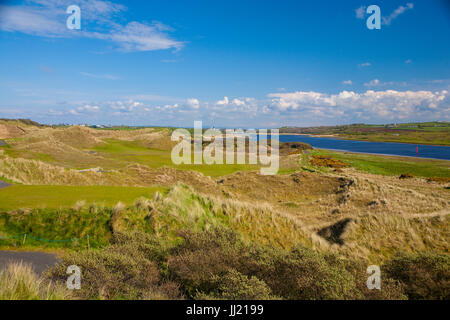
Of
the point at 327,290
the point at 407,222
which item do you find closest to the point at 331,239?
the point at 407,222

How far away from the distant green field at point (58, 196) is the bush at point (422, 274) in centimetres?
1075

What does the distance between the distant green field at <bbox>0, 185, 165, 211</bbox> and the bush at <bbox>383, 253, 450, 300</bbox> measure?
10753 mm

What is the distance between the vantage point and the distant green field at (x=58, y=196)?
11188 mm

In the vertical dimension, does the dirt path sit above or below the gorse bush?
below

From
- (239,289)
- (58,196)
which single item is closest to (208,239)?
(239,289)

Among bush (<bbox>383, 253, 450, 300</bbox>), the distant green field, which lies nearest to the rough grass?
the distant green field

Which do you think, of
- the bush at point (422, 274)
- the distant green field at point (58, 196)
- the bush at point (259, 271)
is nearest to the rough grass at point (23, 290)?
the bush at point (259, 271)

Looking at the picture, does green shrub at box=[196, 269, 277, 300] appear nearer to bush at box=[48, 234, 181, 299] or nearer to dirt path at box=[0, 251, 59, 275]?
bush at box=[48, 234, 181, 299]

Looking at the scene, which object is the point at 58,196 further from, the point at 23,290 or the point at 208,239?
the point at 23,290

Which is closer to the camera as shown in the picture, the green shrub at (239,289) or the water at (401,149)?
the green shrub at (239,289)

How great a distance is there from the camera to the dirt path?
7.85 m

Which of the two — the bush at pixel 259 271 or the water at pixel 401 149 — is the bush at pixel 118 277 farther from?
the water at pixel 401 149

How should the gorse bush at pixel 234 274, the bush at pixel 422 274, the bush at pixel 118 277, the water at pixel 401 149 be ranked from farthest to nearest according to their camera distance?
the water at pixel 401 149
the bush at pixel 422 274
the gorse bush at pixel 234 274
the bush at pixel 118 277
